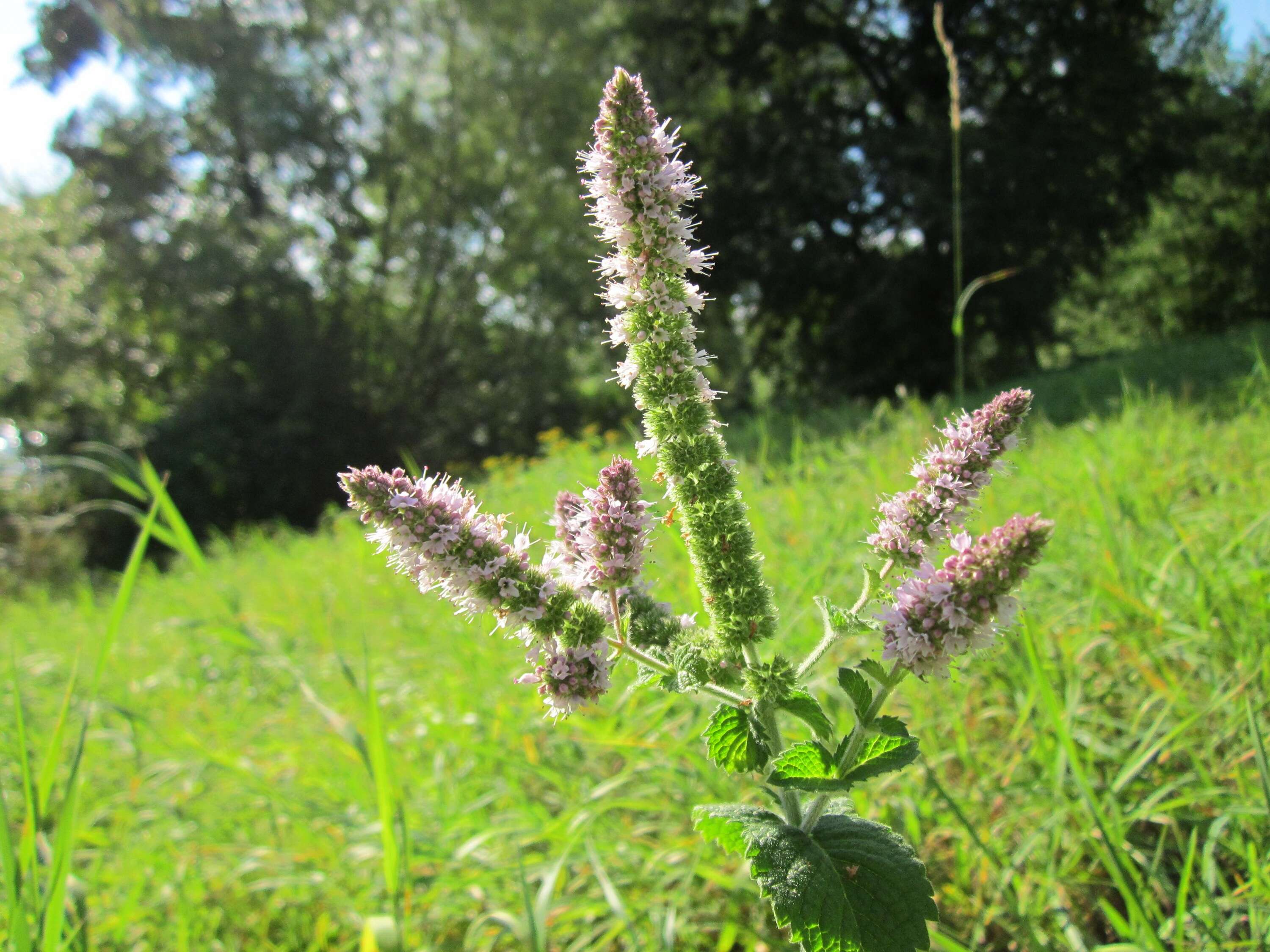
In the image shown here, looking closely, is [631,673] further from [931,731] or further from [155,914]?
[155,914]

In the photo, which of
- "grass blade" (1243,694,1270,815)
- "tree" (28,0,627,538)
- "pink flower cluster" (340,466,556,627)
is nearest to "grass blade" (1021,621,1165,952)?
"grass blade" (1243,694,1270,815)

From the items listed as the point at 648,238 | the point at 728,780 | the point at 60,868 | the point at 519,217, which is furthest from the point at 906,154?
the point at 60,868

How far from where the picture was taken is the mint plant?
3.27ft

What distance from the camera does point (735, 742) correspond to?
1097mm

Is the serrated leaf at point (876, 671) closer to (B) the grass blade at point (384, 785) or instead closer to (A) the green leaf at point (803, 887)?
(A) the green leaf at point (803, 887)

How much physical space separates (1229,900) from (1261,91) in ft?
84.9

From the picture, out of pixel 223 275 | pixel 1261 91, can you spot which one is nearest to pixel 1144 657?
pixel 223 275

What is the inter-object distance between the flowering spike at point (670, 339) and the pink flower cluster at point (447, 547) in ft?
0.83

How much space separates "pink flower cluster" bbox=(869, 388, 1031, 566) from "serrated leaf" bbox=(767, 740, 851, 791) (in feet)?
1.01

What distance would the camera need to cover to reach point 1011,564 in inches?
37.0

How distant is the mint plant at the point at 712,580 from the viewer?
3.27 feet

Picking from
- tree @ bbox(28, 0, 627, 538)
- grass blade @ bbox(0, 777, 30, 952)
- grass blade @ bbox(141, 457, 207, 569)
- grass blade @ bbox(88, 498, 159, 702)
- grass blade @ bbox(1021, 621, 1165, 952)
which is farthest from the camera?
tree @ bbox(28, 0, 627, 538)

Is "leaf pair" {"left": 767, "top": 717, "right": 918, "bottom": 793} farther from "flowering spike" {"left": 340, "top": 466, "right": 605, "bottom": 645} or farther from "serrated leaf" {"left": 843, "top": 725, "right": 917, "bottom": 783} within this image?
"flowering spike" {"left": 340, "top": 466, "right": 605, "bottom": 645}

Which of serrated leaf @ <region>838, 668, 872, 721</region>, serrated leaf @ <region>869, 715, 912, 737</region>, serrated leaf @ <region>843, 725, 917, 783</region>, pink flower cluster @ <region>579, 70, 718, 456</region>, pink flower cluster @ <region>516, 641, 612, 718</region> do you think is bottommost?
serrated leaf @ <region>843, 725, 917, 783</region>
